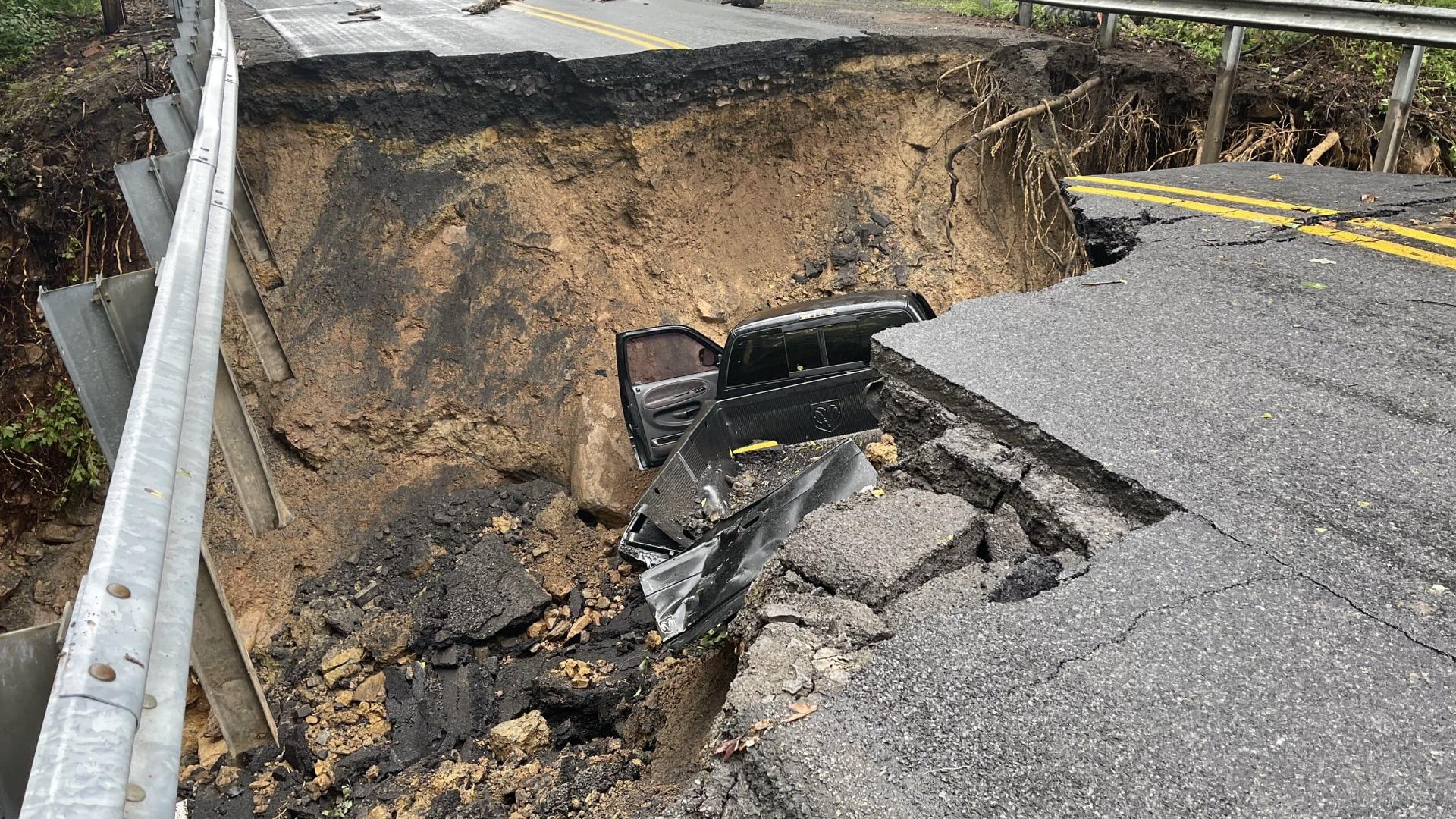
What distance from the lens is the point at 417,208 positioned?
36.4ft

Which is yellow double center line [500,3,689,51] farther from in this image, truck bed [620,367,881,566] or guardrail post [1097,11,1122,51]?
→ guardrail post [1097,11,1122,51]

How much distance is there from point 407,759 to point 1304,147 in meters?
10.7

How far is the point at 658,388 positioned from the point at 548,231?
332 cm

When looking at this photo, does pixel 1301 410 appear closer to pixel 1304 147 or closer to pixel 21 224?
pixel 1304 147

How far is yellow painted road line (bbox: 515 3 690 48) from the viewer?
36.6 feet

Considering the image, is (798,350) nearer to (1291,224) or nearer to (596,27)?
(1291,224)

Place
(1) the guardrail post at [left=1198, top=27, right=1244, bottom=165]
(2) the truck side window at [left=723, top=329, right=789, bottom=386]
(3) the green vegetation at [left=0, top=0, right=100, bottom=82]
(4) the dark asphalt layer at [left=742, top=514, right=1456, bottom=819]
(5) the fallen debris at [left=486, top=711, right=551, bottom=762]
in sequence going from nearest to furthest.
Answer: (4) the dark asphalt layer at [left=742, top=514, right=1456, bottom=819] < (5) the fallen debris at [left=486, top=711, right=551, bottom=762] < (2) the truck side window at [left=723, top=329, right=789, bottom=386] < (1) the guardrail post at [left=1198, top=27, right=1244, bottom=165] < (3) the green vegetation at [left=0, top=0, right=100, bottom=82]

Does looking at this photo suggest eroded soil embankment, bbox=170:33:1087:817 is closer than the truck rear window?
Yes

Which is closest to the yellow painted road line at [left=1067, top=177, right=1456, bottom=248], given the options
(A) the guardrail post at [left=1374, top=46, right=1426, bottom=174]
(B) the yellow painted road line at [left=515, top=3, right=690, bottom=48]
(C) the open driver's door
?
Answer: (A) the guardrail post at [left=1374, top=46, right=1426, bottom=174]

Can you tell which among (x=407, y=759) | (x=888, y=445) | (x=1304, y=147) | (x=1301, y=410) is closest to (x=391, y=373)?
(x=407, y=759)

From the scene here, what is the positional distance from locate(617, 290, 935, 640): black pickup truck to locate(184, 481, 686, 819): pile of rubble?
1.00 m

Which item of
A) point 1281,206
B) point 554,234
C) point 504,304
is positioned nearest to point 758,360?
point 504,304

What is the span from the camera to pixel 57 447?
361 inches

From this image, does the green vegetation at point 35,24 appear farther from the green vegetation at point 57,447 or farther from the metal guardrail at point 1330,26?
the metal guardrail at point 1330,26
